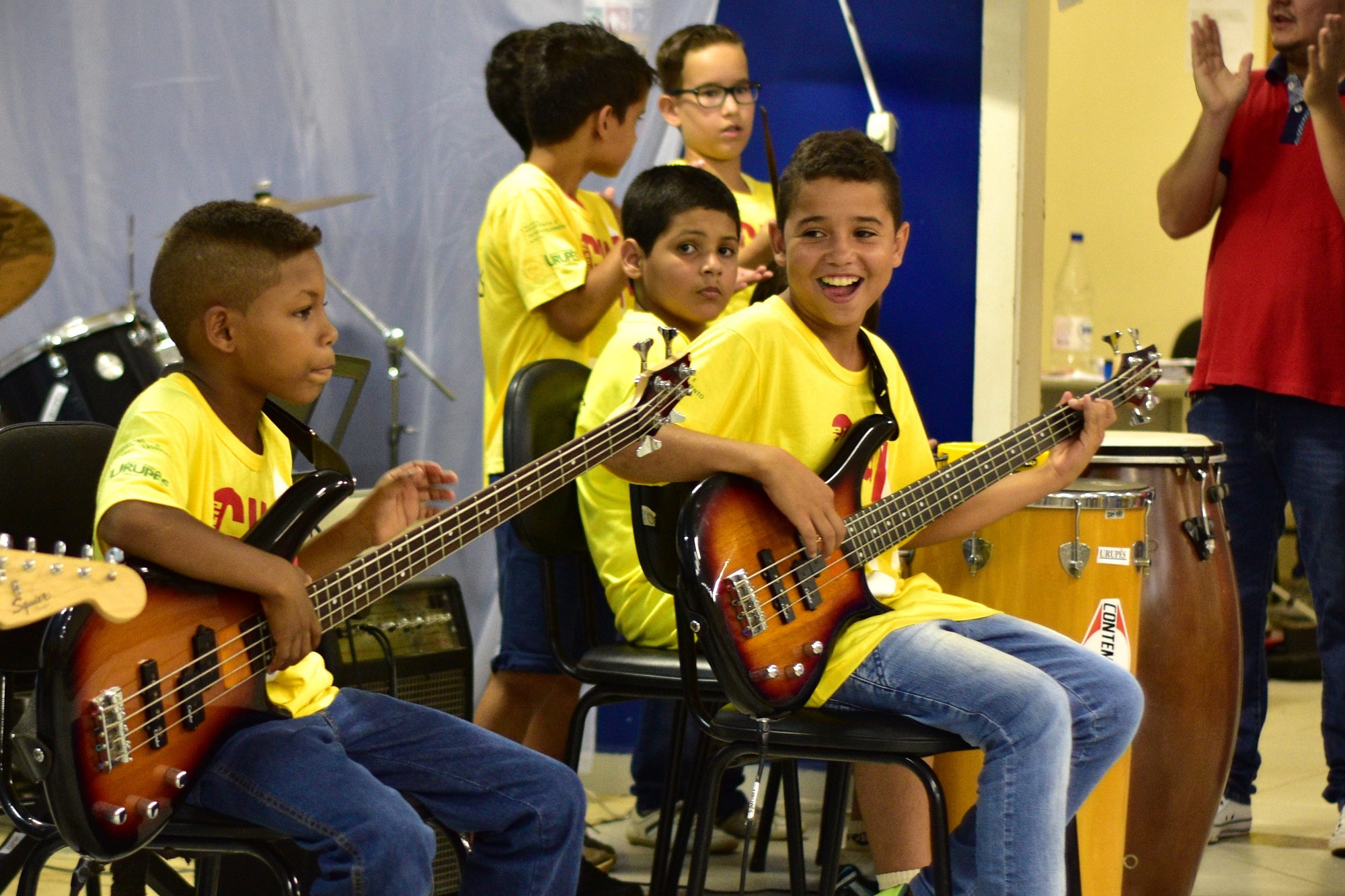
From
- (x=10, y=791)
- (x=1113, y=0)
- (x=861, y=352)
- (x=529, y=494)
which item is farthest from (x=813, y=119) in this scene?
(x=1113, y=0)

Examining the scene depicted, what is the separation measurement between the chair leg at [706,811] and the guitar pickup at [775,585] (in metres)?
0.17

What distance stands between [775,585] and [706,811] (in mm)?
307

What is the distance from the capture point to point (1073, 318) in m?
4.95

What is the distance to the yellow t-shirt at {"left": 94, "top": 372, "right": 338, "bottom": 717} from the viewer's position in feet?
4.91

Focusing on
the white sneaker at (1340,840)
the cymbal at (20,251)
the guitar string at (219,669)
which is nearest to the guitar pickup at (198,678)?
the guitar string at (219,669)

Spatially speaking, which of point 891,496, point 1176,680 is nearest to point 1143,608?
point 1176,680

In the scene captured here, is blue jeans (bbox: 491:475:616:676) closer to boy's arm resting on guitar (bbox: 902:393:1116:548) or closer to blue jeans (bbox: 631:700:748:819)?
blue jeans (bbox: 631:700:748:819)

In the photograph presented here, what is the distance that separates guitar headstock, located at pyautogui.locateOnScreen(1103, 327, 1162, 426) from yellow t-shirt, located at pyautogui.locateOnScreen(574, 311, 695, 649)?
28.0 inches

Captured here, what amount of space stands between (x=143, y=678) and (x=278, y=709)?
0.23 meters

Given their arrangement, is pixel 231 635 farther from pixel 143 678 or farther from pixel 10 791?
pixel 10 791

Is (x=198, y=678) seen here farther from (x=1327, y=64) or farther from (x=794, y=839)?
(x=1327, y=64)

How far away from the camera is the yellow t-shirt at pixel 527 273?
2.66m

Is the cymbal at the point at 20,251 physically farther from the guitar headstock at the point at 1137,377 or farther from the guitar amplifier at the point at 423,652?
the guitar headstock at the point at 1137,377

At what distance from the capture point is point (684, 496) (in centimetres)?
189
